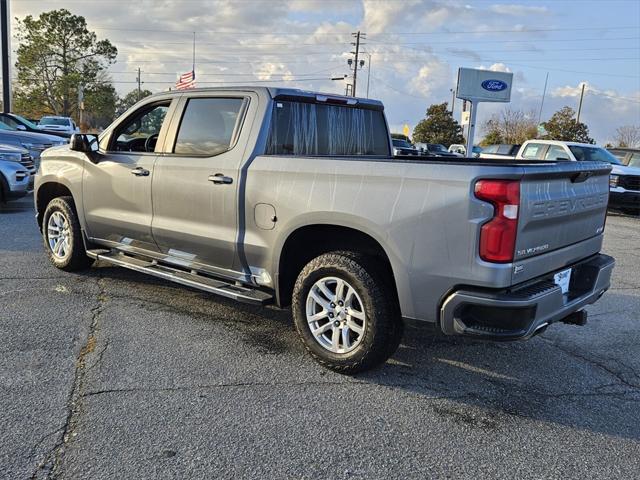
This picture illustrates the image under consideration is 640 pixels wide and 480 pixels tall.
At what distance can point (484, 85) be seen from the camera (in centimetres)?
2909

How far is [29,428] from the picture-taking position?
301 cm

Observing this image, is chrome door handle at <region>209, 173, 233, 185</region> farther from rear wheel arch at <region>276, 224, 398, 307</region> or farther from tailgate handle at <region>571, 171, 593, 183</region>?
tailgate handle at <region>571, 171, 593, 183</region>

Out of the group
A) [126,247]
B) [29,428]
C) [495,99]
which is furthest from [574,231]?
[495,99]

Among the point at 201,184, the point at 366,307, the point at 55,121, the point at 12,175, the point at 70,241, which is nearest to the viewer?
the point at 366,307

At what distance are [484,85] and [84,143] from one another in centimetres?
2691

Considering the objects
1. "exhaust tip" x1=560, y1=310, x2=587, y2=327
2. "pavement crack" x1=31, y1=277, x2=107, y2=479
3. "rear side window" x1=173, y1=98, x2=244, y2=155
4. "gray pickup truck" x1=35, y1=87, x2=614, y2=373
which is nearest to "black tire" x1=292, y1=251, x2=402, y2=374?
"gray pickup truck" x1=35, y1=87, x2=614, y2=373

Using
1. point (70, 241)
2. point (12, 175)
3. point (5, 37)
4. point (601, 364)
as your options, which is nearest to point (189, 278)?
point (70, 241)

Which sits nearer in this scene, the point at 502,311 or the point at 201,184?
the point at 502,311

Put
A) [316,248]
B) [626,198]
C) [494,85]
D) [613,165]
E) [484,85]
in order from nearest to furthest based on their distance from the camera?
1. [316,248]
2. [613,165]
3. [626,198]
4. [484,85]
5. [494,85]

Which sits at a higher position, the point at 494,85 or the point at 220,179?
the point at 494,85

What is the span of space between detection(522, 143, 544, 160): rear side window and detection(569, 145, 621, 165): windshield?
2.81 feet

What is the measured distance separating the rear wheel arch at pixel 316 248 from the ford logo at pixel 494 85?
27.4m

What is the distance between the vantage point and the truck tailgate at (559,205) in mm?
3205

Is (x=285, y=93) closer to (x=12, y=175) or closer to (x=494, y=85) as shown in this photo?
(x=12, y=175)
